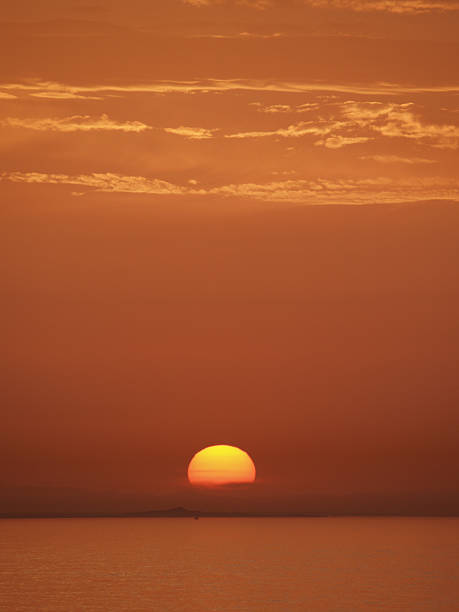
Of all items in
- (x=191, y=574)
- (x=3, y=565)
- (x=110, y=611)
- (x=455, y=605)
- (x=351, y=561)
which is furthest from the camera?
(x=351, y=561)

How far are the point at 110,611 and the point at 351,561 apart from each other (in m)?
102

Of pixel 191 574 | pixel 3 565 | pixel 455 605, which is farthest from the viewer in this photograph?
pixel 3 565

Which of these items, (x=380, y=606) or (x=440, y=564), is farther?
(x=440, y=564)

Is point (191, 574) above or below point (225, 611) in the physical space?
above

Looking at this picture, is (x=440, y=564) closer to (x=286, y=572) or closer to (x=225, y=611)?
(x=286, y=572)

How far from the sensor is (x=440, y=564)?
621ft

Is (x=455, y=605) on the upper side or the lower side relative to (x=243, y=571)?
lower

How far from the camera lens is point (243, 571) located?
16712 cm

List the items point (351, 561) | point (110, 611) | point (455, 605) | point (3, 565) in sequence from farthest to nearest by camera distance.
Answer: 1. point (351, 561)
2. point (3, 565)
3. point (455, 605)
4. point (110, 611)

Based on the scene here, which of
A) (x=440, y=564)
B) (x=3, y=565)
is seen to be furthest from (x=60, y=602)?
(x=440, y=564)

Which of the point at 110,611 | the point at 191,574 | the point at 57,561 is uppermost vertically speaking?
the point at 57,561

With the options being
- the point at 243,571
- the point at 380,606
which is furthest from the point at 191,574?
the point at 380,606

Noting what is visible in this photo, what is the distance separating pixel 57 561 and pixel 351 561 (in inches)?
2124

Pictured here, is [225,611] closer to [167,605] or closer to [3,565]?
[167,605]
